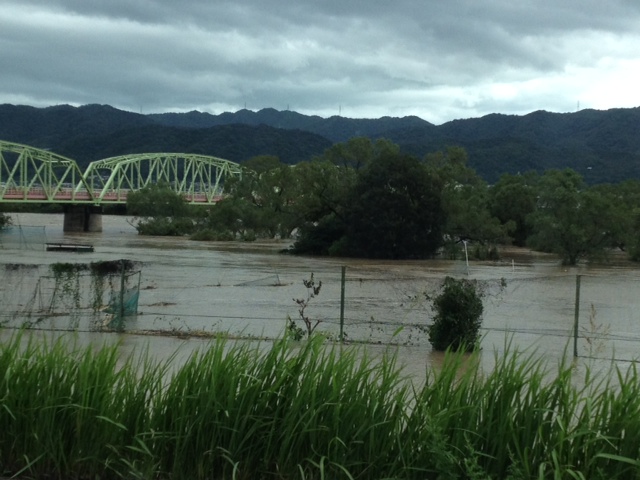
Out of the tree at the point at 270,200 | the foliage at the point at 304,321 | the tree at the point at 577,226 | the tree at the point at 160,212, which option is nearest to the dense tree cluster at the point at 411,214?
the tree at the point at 577,226

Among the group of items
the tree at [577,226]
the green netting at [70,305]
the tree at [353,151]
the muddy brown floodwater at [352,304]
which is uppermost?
the tree at [353,151]

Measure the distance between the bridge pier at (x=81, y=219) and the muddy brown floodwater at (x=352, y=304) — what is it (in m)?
48.2

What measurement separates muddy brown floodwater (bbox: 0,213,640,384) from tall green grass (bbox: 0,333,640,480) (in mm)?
747

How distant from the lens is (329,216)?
55875 millimetres

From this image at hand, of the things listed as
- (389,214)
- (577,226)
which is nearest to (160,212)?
(389,214)

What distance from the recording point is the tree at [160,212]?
83.8 m

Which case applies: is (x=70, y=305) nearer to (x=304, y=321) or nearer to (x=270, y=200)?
(x=304, y=321)

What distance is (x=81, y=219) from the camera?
324 ft

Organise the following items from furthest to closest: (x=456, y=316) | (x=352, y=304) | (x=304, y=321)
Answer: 1. (x=352, y=304)
2. (x=304, y=321)
3. (x=456, y=316)

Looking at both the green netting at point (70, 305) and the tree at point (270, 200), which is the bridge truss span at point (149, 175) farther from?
the green netting at point (70, 305)

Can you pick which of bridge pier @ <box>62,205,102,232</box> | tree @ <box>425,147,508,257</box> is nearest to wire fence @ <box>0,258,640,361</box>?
tree @ <box>425,147,508,257</box>

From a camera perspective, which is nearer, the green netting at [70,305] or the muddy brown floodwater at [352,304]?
the muddy brown floodwater at [352,304]

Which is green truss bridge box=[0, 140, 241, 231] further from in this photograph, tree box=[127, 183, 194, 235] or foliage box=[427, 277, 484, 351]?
foliage box=[427, 277, 484, 351]

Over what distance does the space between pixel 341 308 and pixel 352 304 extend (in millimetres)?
7702
